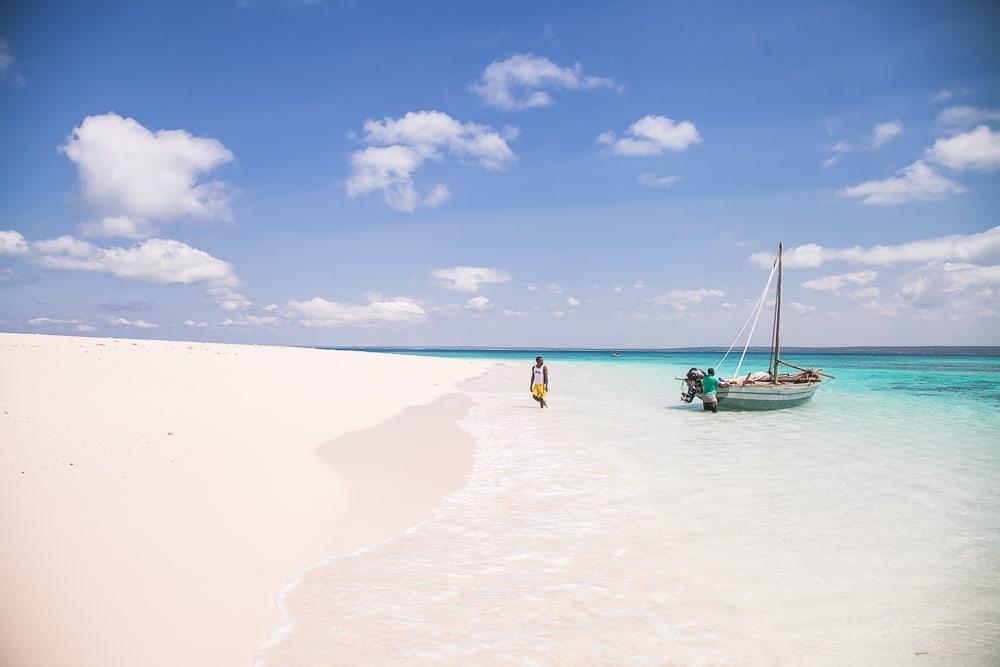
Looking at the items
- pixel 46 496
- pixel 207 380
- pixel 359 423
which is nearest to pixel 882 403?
pixel 359 423

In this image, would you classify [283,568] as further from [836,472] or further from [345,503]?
[836,472]

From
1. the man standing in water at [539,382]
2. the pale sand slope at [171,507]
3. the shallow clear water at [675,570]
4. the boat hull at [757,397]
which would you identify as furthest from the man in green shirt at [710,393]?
the pale sand slope at [171,507]

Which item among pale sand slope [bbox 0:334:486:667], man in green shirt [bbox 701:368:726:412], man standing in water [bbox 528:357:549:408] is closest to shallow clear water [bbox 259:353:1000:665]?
pale sand slope [bbox 0:334:486:667]

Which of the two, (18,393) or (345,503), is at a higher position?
(18,393)

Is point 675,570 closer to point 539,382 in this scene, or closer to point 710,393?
point 539,382

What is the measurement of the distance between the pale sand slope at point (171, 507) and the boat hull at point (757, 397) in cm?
1397

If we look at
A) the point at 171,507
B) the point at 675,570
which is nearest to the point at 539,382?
the point at 675,570

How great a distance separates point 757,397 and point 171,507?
80.6ft

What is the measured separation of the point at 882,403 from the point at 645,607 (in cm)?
3228

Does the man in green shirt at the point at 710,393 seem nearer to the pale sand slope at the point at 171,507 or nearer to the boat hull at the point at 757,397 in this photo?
the boat hull at the point at 757,397

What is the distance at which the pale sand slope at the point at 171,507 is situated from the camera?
16.1 ft

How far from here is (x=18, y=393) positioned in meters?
14.8

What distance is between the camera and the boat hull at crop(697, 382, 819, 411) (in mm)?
25547

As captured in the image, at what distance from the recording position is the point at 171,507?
25.6 ft
